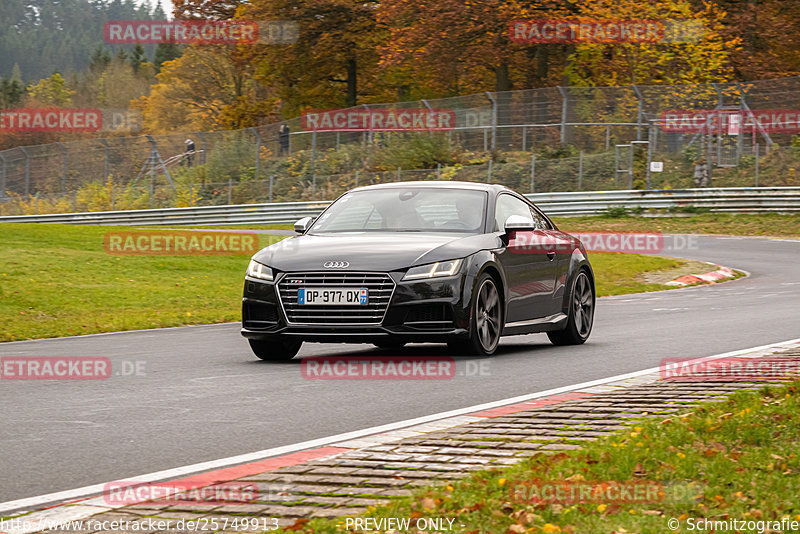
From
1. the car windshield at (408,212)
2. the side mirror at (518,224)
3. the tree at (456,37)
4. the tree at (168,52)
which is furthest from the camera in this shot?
the tree at (168,52)

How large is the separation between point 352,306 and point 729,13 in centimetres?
4992

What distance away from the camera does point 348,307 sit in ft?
34.8

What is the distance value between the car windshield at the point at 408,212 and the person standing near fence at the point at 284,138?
37.0 metres

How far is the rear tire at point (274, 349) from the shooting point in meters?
11.4

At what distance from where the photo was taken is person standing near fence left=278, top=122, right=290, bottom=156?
161 feet

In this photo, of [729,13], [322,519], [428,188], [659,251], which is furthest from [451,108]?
[322,519]

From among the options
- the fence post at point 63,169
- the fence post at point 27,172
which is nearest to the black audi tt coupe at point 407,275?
the fence post at point 63,169

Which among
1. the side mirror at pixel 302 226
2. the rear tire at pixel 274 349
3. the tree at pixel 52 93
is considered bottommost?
the rear tire at pixel 274 349

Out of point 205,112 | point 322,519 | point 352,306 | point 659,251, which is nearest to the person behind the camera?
point 322,519

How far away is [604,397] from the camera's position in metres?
8.71

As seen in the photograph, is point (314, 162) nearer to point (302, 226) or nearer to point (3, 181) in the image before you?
point (3, 181)

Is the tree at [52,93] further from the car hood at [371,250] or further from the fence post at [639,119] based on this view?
the car hood at [371,250]

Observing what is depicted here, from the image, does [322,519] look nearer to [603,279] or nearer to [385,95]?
[603,279]

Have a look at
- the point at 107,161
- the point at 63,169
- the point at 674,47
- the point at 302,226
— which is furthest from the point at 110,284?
the point at 674,47
